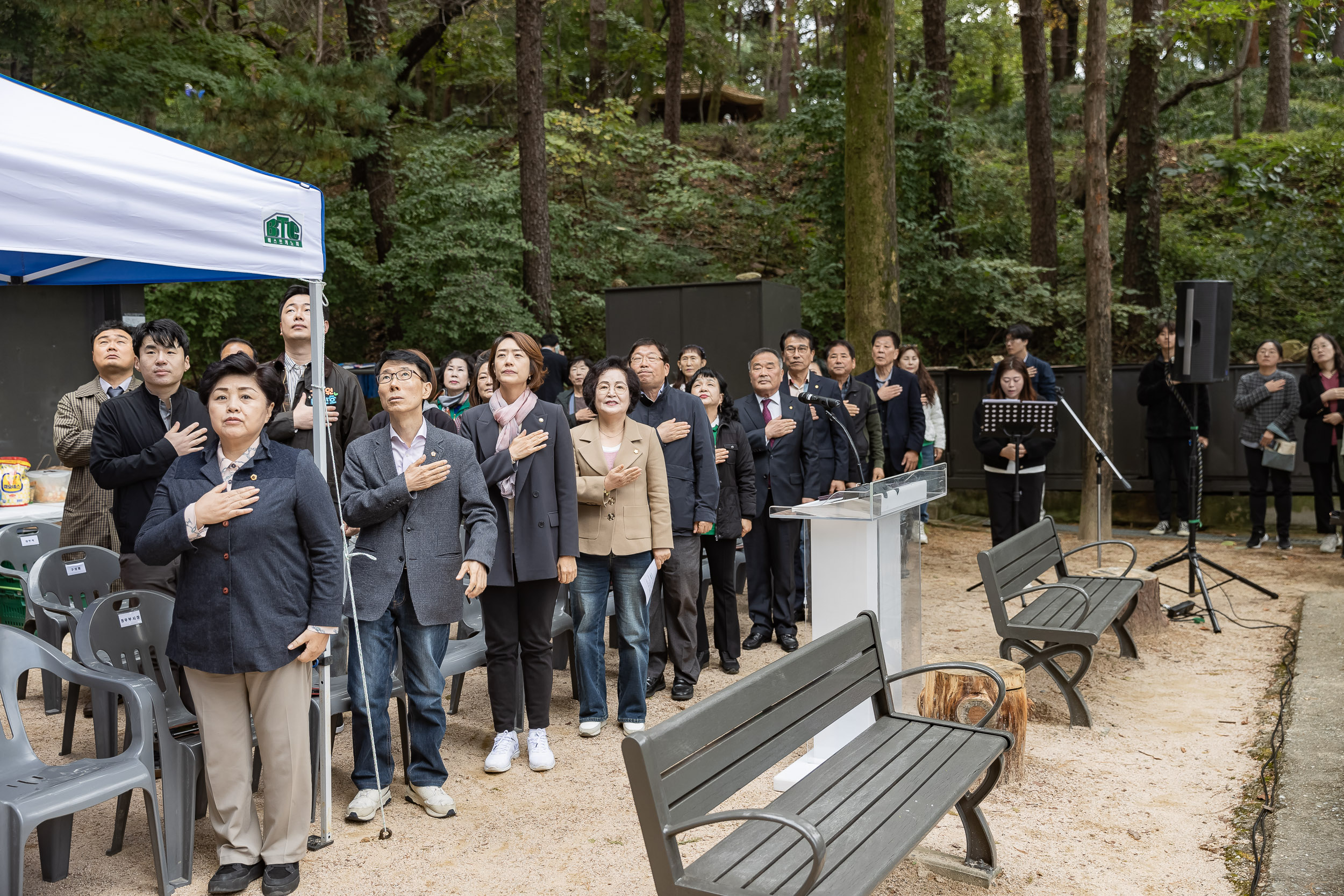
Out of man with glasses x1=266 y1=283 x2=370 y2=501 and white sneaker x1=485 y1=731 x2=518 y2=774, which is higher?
man with glasses x1=266 y1=283 x2=370 y2=501

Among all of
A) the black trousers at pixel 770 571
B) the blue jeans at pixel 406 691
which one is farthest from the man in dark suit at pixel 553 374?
the blue jeans at pixel 406 691

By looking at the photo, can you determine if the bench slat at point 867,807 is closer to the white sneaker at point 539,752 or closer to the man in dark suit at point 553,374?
the white sneaker at point 539,752

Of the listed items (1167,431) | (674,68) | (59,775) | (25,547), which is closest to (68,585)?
(25,547)

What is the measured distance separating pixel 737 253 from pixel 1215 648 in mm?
13089

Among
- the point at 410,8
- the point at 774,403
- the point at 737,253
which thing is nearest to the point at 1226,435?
the point at 774,403

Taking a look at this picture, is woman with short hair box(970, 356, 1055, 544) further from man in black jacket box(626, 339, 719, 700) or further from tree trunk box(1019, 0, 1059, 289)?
tree trunk box(1019, 0, 1059, 289)

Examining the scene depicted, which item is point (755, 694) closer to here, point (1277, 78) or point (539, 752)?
point (539, 752)

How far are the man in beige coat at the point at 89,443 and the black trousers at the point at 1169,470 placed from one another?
935 centimetres

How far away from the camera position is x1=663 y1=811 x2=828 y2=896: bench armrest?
2.29m

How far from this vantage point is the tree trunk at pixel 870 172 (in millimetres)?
9461

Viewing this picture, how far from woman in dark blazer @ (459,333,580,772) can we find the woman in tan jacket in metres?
0.32

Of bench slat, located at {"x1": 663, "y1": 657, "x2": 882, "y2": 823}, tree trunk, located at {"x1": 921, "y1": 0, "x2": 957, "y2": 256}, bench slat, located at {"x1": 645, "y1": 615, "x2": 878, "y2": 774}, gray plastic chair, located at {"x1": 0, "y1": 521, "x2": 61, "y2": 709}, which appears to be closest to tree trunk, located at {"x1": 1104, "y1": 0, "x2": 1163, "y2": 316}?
tree trunk, located at {"x1": 921, "y1": 0, "x2": 957, "y2": 256}

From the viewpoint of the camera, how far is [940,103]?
48.3ft

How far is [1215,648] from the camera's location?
635 centimetres
